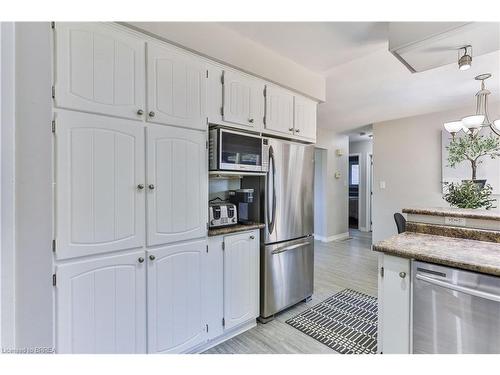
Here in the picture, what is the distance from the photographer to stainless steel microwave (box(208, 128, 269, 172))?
187 cm

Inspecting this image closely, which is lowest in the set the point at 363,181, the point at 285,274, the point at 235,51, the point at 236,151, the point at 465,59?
the point at 285,274

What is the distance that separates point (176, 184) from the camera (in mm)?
1715

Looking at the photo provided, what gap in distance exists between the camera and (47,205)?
88cm

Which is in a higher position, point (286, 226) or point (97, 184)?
point (97, 184)

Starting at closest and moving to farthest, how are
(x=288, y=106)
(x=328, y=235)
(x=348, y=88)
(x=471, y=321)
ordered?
(x=471, y=321)
(x=288, y=106)
(x=348, y=88)
(x=328, y=235)

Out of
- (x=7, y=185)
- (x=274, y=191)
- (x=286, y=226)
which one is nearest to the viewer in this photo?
(x=7, y=185)

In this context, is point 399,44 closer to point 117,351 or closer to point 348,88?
point 348,88

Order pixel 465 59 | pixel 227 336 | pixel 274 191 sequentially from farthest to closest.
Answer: pixel 274 191
pixel 227 336
pixel 465 59

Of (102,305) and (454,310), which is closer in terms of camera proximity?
(454,310)

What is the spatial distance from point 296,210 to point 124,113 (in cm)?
171

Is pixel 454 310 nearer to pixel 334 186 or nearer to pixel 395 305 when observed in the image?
pixel 395 305

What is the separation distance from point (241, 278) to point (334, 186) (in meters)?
3.98

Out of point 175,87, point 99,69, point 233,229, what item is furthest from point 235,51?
point 233,229

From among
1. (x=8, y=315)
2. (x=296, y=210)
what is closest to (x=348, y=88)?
(x=296, y=210)
